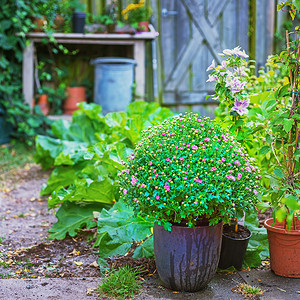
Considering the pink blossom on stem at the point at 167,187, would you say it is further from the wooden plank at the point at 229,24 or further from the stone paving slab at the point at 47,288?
the wooden plank at the point at 229,24

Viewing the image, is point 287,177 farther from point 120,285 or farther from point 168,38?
point 168,38

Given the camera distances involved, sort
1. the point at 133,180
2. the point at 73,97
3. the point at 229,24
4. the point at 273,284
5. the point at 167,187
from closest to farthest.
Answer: the point at 167,187, the point at 133,180, the point at 273,284, the point at 73,97, the point at 229,24

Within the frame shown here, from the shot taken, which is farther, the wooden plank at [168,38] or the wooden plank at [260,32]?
the wooden plank at [260,32]

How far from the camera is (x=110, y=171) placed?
2883 mm

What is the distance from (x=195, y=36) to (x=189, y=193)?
479 centimetres

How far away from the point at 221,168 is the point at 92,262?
3.12 ft

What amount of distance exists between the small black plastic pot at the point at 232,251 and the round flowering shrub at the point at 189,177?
21 centimetres

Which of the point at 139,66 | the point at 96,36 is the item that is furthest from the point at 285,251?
the point at 96,36

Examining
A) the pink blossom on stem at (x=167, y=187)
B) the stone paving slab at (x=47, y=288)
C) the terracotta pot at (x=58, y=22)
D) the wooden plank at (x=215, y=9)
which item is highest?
the wooden plank at (x=215, y=9)

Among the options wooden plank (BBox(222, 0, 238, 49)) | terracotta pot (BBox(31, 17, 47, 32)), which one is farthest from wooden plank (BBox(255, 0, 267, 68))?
terracotta pot (BBox(31, 17, 47, 32))

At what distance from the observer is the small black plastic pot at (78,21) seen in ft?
18.8

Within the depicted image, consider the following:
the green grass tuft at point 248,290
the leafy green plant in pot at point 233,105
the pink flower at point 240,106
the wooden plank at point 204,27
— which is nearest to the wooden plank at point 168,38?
Answer: the wooden plank at point 204,27

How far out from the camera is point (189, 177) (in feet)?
6.19

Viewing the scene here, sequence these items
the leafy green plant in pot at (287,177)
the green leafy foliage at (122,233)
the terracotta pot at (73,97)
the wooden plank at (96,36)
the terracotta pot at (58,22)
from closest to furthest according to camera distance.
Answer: the leafy green plant in pot at (287,177)
the green leafy foliage at (122,233)
the wooden plank at (96,36)
the terracotta pot at (58,22)
the terracotta pot at (73,97)
